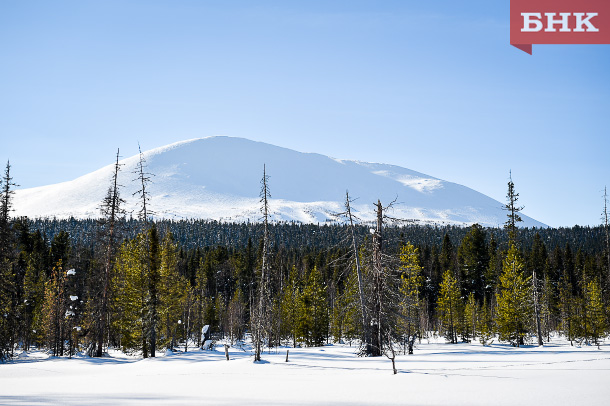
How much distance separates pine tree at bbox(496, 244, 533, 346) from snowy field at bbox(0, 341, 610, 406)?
14.0 m

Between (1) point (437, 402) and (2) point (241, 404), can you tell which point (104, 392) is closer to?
(2) point (241, 404)

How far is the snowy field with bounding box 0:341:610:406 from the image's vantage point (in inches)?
555

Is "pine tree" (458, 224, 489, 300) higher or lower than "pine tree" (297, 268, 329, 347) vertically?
higher

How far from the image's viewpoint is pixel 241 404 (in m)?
13.5

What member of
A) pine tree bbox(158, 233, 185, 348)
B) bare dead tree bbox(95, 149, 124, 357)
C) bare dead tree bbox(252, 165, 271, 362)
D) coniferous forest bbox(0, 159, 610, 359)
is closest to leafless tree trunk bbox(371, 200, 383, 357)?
coniferous forest bbox(0, 159, 610, 359)

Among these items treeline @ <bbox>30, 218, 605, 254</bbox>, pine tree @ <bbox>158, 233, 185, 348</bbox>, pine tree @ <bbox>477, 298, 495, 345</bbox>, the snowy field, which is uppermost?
treeline @ <bbox>30, 218, 605, 254</bbox>

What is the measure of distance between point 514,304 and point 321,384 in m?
27.8

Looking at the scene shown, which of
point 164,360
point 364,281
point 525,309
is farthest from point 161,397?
point 525,309

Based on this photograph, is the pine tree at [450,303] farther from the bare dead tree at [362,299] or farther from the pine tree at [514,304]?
the bare dead tree at [362,299]

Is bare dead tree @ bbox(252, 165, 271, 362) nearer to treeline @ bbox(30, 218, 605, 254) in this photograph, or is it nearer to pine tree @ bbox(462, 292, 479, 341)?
pine tree @ bbox(462, 292, 479, 341)

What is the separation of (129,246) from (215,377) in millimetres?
25745

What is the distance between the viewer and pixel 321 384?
1805 cm

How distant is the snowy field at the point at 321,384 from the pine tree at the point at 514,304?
14.0 m

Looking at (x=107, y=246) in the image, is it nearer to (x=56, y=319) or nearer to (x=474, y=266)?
(x=56, y=319)
